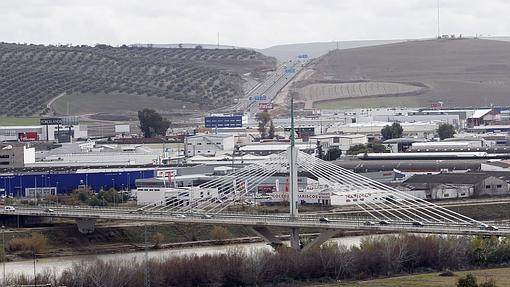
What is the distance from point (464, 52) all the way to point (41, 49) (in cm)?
1577

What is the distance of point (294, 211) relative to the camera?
20438 millimetres

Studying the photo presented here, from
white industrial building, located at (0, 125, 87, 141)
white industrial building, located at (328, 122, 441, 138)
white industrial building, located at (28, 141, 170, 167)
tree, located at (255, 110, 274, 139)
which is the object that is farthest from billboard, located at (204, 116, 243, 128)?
white industrial building, located at (28, 141, 170, 167)

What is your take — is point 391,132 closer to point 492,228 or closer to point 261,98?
point 261,98

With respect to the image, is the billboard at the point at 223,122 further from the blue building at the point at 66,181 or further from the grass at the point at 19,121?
the blue building at the point at 66,181

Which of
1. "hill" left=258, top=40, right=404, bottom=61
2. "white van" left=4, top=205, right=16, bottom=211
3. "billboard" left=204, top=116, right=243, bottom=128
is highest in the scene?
"hill" left=258, top=40, right=404, bottom=61

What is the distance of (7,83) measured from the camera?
50.9m

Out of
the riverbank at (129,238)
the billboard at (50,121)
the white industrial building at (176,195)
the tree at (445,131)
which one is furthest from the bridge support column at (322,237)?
the billboard at (50,121)

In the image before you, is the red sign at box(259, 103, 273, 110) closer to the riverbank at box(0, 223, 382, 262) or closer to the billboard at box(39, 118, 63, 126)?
the billboard at box(39, 118, 63, 126)

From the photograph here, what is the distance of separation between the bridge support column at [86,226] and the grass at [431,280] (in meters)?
5.03

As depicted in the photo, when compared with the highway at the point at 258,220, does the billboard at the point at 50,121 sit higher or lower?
higher

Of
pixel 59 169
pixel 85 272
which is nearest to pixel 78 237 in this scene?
pixel 85 272

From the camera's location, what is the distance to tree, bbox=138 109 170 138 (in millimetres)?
40969

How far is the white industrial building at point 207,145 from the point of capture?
36375mm

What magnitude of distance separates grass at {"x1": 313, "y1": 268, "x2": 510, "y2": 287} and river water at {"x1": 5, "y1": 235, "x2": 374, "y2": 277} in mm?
2511
